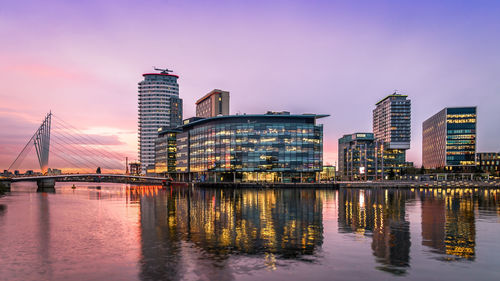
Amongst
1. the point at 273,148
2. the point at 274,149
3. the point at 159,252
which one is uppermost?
the point at 273,148

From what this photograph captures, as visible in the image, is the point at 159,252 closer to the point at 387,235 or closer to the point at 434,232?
the point at 387,235

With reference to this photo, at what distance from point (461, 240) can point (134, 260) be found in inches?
1080

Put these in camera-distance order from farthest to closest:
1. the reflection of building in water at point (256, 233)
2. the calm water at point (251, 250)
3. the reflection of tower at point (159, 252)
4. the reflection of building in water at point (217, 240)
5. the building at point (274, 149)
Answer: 1. the building at point (274, 149)
2. the reflection of building in water at point (256, 233)
3. the reflection of building in water at point (217, 240)
4. the calm water at point (251, 250)
5. the reflection of tower at point (159, 252)

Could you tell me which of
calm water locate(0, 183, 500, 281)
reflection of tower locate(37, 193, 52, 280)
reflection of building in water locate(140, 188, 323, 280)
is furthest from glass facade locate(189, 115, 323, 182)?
reflection of tower locate(37, 193, 52, 280)

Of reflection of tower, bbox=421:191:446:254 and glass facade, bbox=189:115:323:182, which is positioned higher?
glass facade, bbox=189:115:323:182

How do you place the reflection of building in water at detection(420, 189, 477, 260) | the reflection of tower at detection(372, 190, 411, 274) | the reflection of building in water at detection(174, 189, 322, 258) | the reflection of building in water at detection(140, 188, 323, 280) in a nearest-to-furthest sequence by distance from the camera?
the reflection of building in water at detection(140, 188, 323, 280) < the reflection of tower at detection(372, 190, 411, 274) < the reflection of building in water at detection(420, 189, 477, 260) < the reflection of building in water at detection(174, 189, 322, 258)

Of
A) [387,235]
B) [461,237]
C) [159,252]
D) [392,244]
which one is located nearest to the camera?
[159,252]

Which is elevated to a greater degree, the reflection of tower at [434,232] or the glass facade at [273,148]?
the glass facade at [273,148]

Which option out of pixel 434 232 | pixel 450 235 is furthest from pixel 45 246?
pixel 450 235

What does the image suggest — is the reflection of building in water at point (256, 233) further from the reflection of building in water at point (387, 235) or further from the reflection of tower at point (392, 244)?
the reflection of tower at point (392, 244)

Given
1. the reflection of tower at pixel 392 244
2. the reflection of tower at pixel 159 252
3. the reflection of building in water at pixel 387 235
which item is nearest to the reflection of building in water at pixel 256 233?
the reflection of tower at pixel 159 252

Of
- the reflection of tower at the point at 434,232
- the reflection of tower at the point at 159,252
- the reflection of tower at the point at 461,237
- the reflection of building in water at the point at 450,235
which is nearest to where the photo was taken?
the reflection of tower at the point at 159,252

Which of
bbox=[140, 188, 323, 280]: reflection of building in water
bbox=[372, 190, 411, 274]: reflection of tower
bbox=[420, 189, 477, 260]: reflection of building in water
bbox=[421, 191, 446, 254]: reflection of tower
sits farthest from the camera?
bbox=[421, 191, 446, 254]: reflection of tower

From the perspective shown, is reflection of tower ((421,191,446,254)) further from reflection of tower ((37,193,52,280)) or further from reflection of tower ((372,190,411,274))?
reflection of tower ((37,193,52,280))
